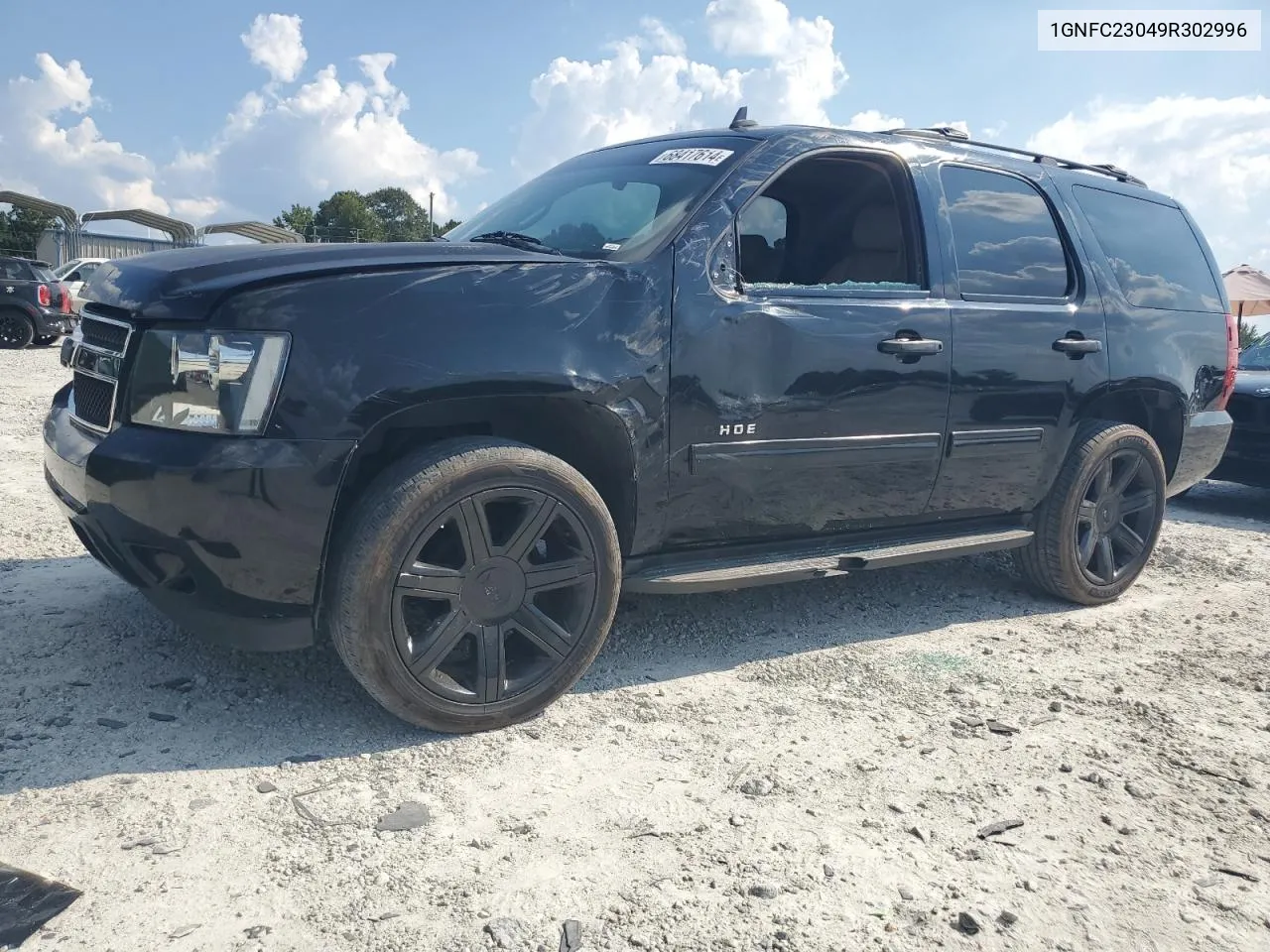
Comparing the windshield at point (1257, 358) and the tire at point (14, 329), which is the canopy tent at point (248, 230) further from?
the windshield at point (1257, 358)

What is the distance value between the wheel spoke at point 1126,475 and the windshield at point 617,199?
2.46 meters

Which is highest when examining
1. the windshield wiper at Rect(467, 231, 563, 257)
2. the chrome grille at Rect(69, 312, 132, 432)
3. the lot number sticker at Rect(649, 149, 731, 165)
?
the lot number sticker at Rect(649, 149, 731, 165)

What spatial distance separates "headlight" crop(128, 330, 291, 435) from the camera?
254 centimetres

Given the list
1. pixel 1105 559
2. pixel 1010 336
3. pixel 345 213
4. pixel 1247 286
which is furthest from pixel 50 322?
pixel 345 213

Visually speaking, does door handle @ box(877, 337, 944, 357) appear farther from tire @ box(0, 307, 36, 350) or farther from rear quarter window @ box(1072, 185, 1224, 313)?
tire @ box(0, 307, 36, 350)

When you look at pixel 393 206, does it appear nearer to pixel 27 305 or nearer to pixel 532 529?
pixel 27 305

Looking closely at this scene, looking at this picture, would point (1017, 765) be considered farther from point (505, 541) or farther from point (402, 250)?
point (402, 250)

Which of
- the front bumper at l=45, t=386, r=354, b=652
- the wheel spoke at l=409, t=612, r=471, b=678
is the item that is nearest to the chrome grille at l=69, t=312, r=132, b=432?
the front bumper at l=45, t=386, r=354, b=652

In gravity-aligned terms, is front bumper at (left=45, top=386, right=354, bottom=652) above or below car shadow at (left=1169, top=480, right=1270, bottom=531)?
above

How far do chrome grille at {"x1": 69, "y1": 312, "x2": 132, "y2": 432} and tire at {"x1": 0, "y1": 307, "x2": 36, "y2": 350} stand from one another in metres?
14.4

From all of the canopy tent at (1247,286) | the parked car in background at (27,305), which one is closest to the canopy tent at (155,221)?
the parked car in background at (27,305)

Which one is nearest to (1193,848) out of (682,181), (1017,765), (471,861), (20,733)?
(1017,765)

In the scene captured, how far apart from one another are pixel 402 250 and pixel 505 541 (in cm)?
93

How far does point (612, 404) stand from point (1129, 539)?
9.86ft
